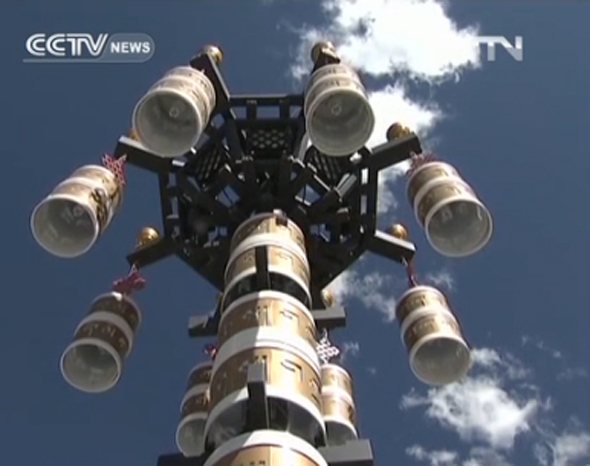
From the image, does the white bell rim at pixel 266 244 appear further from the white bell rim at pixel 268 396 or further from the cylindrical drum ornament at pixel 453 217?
the white bell rim at pixel 268 396

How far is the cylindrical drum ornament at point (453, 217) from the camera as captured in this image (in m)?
7.73

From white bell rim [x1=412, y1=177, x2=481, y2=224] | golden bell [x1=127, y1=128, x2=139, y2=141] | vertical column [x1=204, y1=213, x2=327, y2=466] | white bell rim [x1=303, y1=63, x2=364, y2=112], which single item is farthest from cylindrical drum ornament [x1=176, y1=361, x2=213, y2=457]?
white bell rim [x1=303, y1=63, x2=364, y2=112]

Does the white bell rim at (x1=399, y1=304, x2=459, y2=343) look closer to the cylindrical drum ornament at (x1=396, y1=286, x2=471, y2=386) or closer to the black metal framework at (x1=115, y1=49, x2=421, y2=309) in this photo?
the cylindrical drum ornament at (x1=396, y1=286, x2=471, y2=386)

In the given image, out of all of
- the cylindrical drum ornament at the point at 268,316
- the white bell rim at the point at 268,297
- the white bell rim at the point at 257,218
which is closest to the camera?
the cylindrical drum ornament at the point at 268,316

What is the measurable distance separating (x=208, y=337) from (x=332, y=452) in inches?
114

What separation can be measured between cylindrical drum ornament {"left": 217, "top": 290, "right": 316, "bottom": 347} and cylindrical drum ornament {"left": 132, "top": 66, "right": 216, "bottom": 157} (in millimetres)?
1290

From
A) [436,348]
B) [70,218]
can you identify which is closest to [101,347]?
[70,218]

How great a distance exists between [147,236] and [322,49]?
2408mm

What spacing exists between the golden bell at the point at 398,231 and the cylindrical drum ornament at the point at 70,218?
9.94ft

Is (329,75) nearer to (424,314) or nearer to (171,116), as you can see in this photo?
(171,116)

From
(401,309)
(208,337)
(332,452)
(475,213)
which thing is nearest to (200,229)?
(208,337)

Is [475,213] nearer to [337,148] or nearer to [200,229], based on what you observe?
[337,148]

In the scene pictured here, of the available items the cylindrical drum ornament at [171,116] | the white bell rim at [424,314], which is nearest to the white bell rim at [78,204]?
the cylindrical drum ornament at [171,116]

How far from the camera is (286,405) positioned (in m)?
6.36
